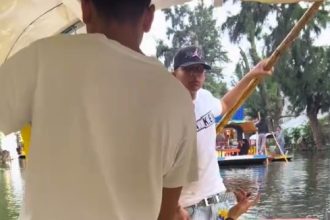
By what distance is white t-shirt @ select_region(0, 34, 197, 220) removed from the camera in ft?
3.81

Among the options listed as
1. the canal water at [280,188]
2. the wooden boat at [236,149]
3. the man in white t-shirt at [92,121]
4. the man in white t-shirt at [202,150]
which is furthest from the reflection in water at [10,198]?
the man in white t-shirt at [92,121]

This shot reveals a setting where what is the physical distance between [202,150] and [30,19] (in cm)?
89

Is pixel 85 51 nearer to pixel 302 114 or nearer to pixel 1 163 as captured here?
pixel 1 163

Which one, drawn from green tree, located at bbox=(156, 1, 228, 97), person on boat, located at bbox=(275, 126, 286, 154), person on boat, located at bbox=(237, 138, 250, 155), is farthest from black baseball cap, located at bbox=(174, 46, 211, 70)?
green tree, located at bbox=(156, 1, 228, 97)

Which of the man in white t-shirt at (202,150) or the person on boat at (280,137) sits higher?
the person on boat at (280,137)

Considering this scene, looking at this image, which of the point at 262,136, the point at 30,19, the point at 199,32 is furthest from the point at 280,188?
the point at 199,32

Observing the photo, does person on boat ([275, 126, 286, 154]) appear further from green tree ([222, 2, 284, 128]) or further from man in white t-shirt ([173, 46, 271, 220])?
man in white t-shirt ([173, 46, 271, 220])

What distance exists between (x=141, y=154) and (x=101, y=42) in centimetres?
24

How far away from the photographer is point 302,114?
89.4ft

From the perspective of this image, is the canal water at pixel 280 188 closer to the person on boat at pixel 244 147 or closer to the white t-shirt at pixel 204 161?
the person on boat at pixel 244 147

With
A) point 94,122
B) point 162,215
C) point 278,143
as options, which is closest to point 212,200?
point 162,215

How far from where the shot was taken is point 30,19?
2307mm

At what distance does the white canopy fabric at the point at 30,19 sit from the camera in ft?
7.14

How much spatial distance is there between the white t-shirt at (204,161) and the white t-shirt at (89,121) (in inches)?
51.4
